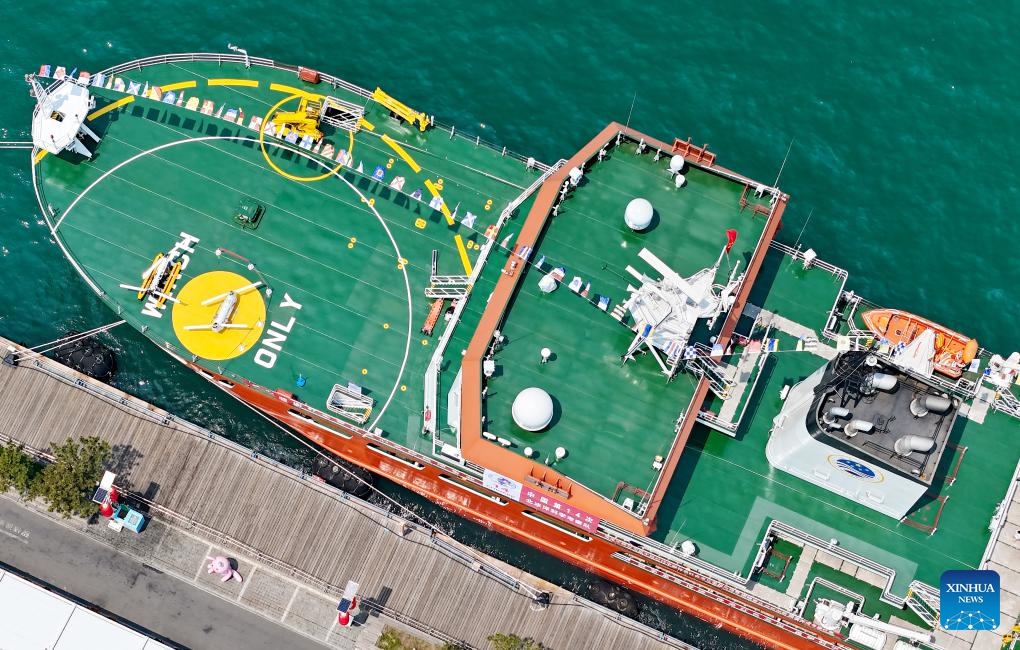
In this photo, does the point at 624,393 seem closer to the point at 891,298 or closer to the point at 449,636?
the point at 449,636

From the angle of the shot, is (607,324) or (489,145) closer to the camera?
(607,324)

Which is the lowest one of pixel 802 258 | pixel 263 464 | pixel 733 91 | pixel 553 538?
pixel 263 464

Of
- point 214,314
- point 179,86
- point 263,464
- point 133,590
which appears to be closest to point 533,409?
point 263,464

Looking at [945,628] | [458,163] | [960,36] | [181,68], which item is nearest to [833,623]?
[945,628]

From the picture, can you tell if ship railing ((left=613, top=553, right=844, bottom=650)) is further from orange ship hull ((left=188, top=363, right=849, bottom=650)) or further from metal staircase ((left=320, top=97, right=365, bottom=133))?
metal staircase ((left=320, top=97, right=365, bottom=133))

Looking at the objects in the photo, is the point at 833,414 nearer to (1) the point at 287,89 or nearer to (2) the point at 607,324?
(2) the point at 607,324

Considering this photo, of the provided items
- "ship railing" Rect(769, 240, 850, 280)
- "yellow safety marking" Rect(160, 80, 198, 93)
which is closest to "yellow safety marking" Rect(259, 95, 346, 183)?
"yellow safety marking" Rect(160, 80, 198, 93)
